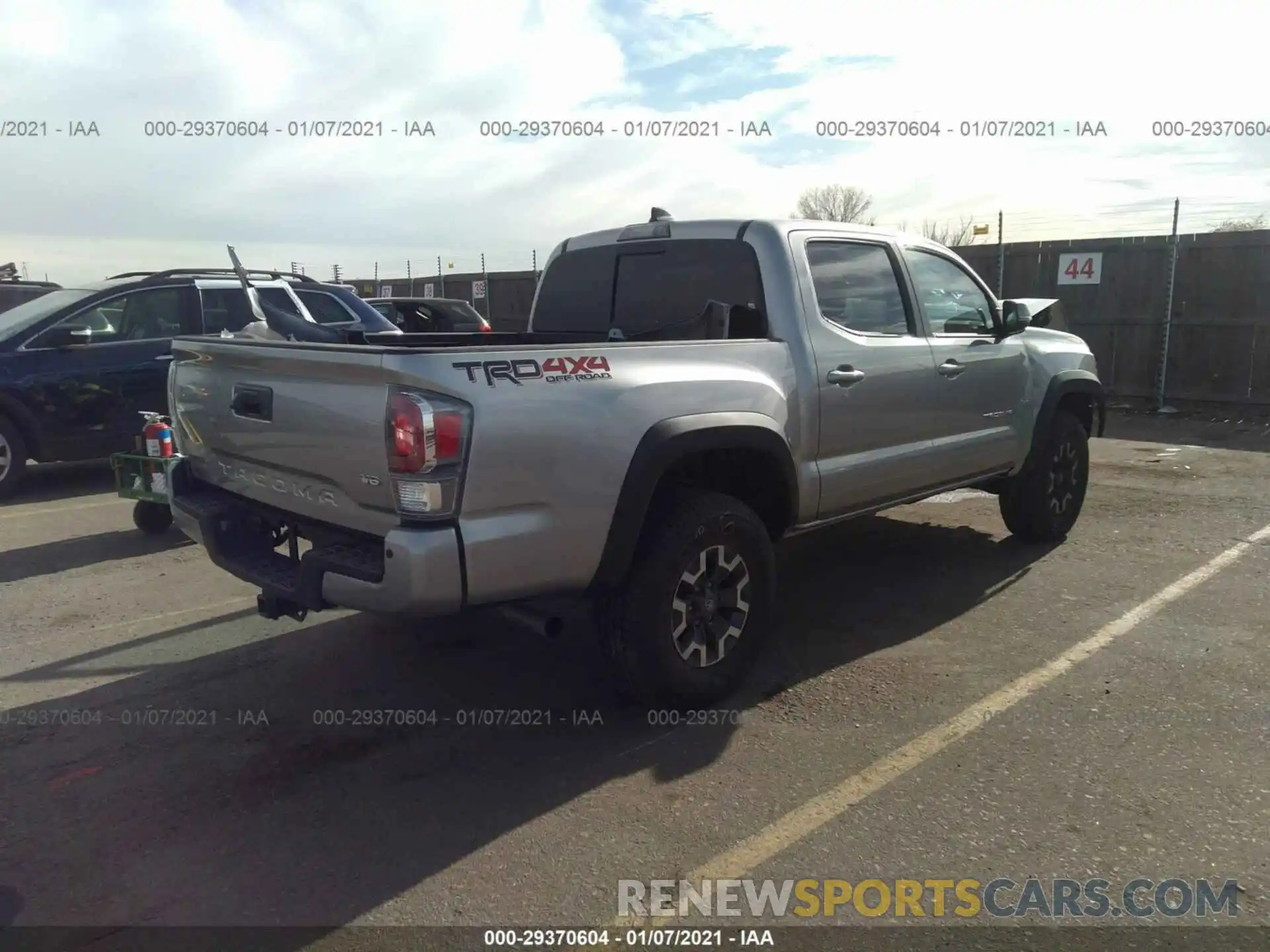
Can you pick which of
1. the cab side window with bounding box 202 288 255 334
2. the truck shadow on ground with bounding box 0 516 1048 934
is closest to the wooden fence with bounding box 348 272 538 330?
the cab side window with bounding box 202 288 255 334

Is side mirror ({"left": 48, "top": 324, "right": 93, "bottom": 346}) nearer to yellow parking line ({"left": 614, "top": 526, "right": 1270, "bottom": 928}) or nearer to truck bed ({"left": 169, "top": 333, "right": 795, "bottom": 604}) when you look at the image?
truck bed ({"left": 169, "top": 333, "right": 795, "bottom": 604})

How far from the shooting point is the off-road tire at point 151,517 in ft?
22.4

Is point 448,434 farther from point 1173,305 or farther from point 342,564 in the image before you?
point 1173,305

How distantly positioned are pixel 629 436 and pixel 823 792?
4.67 ft

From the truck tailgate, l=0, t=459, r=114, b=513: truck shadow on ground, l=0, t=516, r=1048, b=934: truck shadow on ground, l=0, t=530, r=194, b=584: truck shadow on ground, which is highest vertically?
the truck tailgate

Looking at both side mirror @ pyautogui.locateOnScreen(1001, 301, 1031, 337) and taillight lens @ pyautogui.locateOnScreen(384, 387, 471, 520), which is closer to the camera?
taillight lens @ pyautogui.locateOnScreen(384, 387, 471, 520)

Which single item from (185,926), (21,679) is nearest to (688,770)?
(185,926)

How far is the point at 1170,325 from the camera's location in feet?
42.4

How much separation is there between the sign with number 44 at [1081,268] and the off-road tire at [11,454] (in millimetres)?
13093

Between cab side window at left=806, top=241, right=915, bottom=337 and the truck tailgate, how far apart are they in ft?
7.34

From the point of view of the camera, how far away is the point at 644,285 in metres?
4.90

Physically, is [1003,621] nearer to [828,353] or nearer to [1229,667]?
[1229,667]

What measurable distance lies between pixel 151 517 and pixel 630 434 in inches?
189

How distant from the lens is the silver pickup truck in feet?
10.3
